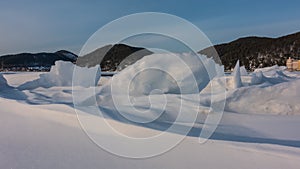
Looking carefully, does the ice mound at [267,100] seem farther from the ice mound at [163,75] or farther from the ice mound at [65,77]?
the ice mound at [65,77]

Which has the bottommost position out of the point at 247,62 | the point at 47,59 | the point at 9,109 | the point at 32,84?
the point at 247,62

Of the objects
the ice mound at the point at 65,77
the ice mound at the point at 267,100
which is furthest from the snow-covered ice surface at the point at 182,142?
the ice mound at the point at 65,77

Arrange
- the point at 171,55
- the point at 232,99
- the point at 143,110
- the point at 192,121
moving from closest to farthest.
→ the point at 192,121 → the point at 143,110 → the point at 232,99 → the point at 171,55

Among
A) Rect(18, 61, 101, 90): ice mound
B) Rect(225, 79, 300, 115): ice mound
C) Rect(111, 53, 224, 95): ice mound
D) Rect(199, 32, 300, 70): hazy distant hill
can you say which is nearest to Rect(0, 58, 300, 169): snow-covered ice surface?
Rect(225, 79, 300, 115): ice mound

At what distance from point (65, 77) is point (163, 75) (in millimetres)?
3577

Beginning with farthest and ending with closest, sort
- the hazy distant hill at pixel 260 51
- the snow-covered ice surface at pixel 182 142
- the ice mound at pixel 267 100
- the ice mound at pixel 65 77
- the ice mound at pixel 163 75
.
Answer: the hazy distant hill at pixel 260 51, the ice mound at pixel 65 77, the ice mound at pixel 163 75, the ice mound at pixel 267 100, the snow-covered ice surface at pixel 182 142

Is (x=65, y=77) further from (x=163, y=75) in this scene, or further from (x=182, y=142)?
(x=182, y=142)

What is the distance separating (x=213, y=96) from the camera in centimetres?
452

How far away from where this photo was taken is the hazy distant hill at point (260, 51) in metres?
46.8

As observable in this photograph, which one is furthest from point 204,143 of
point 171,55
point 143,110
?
point 171,55

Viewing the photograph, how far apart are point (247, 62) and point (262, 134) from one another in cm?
4702

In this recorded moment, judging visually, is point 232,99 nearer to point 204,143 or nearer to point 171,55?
point 171,55

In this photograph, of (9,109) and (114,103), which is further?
(114,103)

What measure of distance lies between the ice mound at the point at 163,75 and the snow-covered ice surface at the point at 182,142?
742mm
